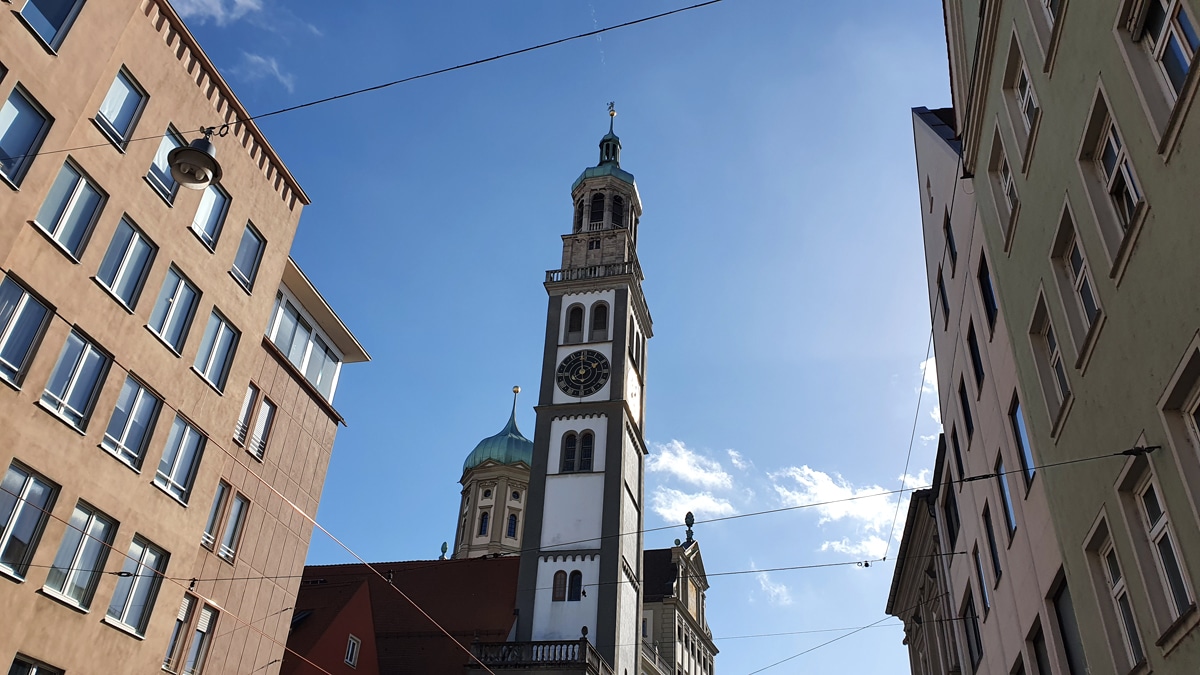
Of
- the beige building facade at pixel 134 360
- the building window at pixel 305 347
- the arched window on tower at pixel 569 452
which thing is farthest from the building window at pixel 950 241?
the arched window on tower at pixel 569 452

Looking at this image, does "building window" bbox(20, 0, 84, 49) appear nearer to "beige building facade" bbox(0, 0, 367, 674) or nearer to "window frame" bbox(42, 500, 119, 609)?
"beige building facade" bbox(0, 0, 367, 674)

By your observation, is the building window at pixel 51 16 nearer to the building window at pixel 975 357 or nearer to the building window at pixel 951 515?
the building window at pixel 975 357

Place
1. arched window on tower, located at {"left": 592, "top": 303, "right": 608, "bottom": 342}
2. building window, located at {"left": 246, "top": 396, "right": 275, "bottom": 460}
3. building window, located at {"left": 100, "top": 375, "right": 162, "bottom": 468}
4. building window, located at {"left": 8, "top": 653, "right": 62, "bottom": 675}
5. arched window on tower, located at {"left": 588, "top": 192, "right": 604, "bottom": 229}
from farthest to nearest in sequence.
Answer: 1. arched window on tower, located at {"left": 588, "top": 192, "right": 604, "bottom": 229}
2. arched window on tower, located at {"left": 592, "top": 303, "right": 608, "bottom": 342}
3. building window, located at {"left": 246, "top": 396, "right": 275, "bottom": 460}
4. building window, located at {"left": 100, "top": 375, "right": 162, "bottom": 468}
5. building window, located at {"left": 8, "top": 653, "right": 62, "bottom": 675}

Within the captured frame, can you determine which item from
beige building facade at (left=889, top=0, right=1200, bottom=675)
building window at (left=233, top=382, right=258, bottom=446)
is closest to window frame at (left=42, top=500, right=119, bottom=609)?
building window at (left=233, top=382, right=258, bottom=446)

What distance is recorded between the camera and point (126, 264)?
16.8 meters

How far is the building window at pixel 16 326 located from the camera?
14.2 m

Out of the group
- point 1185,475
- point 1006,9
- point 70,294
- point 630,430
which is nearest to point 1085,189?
point 1185,475

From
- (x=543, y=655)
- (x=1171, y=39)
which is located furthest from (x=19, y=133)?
(x=543, y=655)

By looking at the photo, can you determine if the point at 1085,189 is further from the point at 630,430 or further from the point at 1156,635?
the point at 630,430

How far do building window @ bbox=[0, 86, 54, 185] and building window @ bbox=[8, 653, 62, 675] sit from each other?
23.9 ft

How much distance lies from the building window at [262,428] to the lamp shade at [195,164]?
10981 mm

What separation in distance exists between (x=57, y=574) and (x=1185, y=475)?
1581 centimetres

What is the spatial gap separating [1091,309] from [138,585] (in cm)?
1625

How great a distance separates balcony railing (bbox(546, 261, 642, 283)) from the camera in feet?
157
